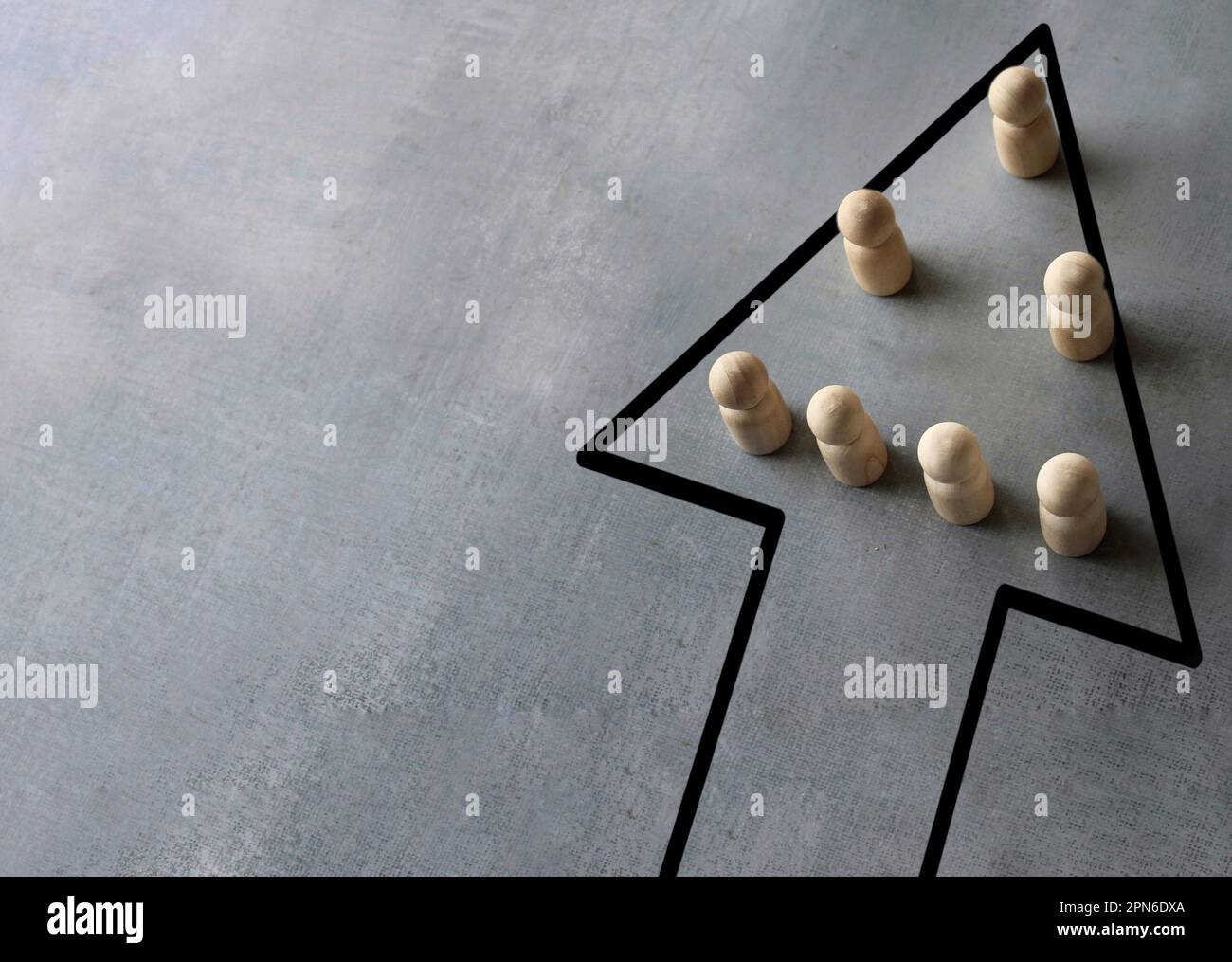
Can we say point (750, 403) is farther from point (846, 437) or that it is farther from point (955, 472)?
point (955, 472)

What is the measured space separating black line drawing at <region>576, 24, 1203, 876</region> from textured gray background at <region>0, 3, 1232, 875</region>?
0.07 ft

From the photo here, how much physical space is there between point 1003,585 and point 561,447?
0.77 metres

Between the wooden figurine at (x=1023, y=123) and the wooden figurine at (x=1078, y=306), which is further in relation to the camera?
the wooden figurine at (x=1023, y=123)

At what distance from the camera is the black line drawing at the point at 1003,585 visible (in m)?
1.89

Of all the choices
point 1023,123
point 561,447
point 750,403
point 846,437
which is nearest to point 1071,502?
point 846,437

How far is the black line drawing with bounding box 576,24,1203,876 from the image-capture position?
6.22ft

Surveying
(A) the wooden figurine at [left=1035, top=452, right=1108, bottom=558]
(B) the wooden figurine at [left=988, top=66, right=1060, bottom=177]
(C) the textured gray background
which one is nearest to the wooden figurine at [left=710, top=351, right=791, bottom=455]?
(C) the textured gray background

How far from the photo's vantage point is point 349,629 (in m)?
2.12

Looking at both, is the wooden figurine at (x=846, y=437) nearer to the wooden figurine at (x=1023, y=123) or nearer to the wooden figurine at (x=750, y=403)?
the wooden figurine at (x=750, y=403)

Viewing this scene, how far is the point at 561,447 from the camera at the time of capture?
2.20 m

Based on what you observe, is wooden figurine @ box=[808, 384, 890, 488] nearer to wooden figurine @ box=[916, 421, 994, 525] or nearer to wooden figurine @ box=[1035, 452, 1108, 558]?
wooden figurine @ box=[916, 421, 994, 525]

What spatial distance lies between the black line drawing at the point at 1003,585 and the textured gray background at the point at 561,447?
0.07 ft

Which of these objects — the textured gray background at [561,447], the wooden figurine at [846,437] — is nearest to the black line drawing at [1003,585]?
the textured gray background at [561,447]
